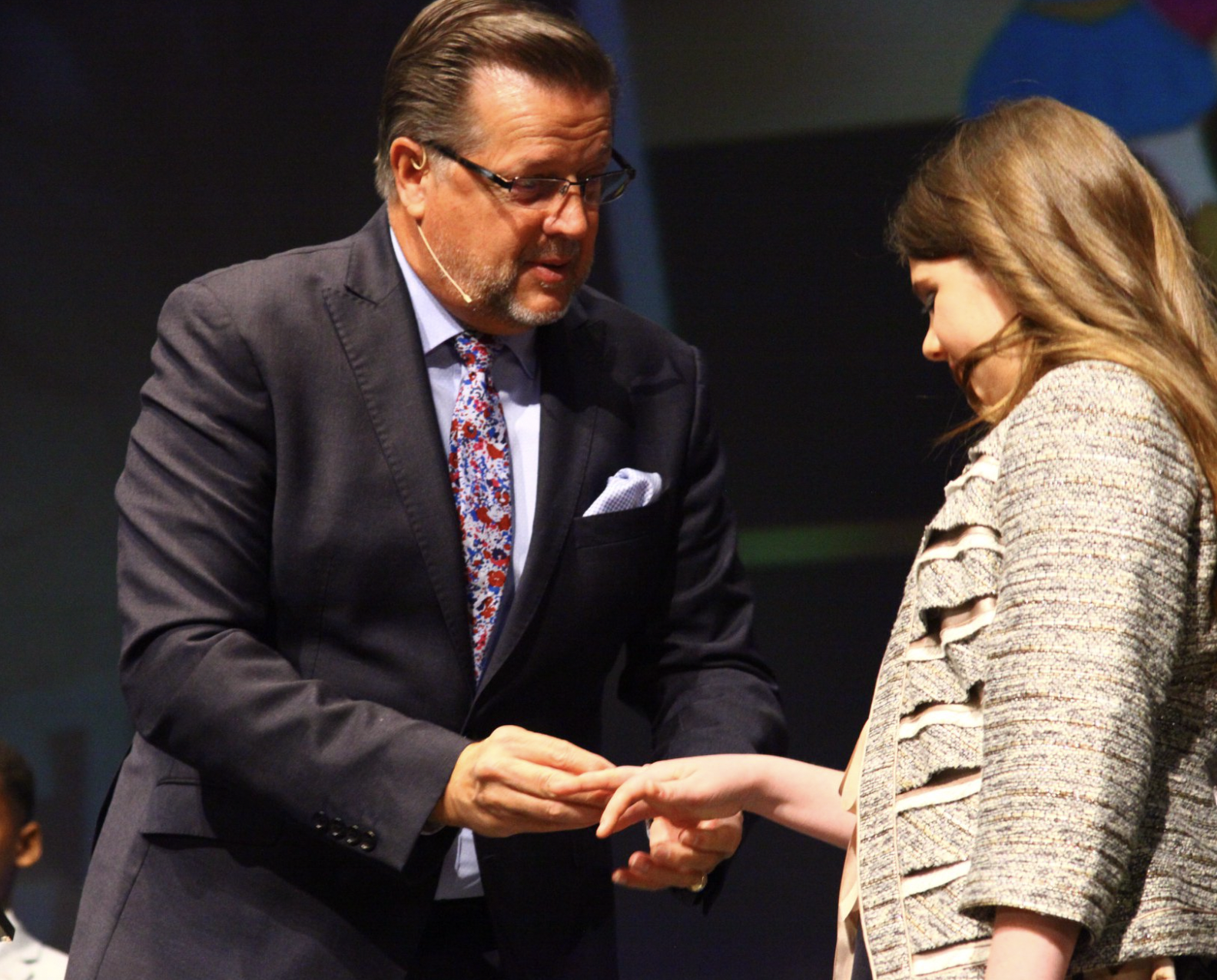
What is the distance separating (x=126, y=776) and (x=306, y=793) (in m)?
0.35

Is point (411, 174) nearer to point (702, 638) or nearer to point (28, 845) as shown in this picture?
point (702, 638)

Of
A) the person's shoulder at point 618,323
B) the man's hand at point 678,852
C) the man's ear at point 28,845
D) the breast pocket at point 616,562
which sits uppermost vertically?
the person's shoulder at point 618,323

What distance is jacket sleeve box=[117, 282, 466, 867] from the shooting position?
1.59m

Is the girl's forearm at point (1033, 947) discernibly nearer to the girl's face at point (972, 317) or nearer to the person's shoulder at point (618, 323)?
the girl's face at point (972, 317)

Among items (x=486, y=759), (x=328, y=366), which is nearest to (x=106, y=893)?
(x=486, y=759)

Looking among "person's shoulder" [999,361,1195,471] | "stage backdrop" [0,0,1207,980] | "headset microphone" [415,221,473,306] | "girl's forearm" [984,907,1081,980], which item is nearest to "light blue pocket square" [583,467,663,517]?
"headset microphone" [415,221,473,306]

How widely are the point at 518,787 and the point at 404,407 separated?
0.48m

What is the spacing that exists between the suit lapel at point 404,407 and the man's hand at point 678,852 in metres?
0.27

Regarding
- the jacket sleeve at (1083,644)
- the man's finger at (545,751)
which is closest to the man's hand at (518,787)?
the man's finger at (545,751)

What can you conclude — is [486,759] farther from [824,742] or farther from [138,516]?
[824,742]

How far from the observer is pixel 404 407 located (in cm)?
177

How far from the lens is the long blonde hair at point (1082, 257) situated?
121 cm

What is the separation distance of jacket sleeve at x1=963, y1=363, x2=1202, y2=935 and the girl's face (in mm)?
139

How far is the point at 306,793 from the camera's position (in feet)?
5.21
